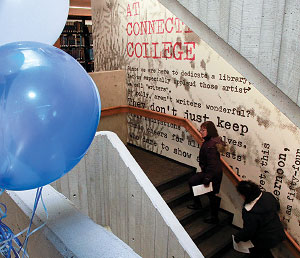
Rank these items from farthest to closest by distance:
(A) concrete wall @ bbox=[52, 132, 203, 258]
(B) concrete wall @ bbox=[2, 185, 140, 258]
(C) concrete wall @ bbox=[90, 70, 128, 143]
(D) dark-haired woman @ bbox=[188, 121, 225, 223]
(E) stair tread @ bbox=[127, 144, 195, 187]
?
(C) concrete wall @ bbox=[90, 70, 128, 143]
(E) stair tread @ bbox=[127, 144, 195, 187]
(D) dark-haired woman @ bbox=[188, 121, 225, 223]
(A) concrete wall @ bbox=[52, 132, 203, 258]
(B) concrete wall @ bbox=[2, 185, 140, 258]

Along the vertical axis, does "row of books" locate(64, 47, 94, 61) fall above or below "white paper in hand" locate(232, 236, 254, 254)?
above

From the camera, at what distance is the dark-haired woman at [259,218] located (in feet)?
10.7

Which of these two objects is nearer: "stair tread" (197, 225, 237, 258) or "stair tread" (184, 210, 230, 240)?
"stair tread" (197, 225, 237, 258)

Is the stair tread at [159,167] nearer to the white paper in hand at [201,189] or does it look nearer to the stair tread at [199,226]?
the stair tread at [199,226]

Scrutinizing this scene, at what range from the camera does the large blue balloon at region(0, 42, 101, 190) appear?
3.36 ft

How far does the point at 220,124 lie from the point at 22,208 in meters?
3.36

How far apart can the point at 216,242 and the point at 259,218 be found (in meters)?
1.27

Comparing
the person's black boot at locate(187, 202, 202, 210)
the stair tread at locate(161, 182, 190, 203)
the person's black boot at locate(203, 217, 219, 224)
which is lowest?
the person's black boot at locate(203, 217, 219, 224)

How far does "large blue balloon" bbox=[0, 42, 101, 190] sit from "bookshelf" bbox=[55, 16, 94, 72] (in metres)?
8.19

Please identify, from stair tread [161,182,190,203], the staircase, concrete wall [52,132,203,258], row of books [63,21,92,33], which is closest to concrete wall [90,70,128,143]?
the staircase

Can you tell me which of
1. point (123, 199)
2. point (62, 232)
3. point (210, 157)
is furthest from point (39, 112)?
point (210, 157)

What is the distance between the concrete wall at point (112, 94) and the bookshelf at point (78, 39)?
11.3 feet

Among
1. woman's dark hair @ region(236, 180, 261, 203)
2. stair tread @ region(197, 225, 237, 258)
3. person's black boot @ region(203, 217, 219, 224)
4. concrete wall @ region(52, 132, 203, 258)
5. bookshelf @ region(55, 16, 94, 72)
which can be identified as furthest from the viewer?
bookshelf @ region(55, 16, 94, 72)

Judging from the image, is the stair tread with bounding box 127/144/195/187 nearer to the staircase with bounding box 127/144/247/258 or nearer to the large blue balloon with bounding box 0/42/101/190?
the staircase with bounding box 127/144/247/258
